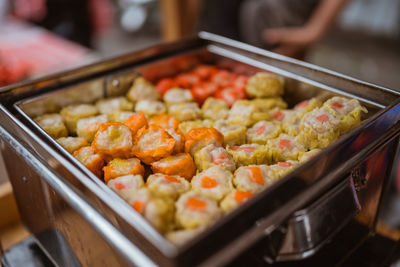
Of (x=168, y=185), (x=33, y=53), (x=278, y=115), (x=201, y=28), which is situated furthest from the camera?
(x=33, y=53)

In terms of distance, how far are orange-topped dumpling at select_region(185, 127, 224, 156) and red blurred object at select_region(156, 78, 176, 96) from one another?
50 centimetres

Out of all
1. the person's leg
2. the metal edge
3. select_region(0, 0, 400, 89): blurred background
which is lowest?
select_region(0, 0, 400, 89): blurred background

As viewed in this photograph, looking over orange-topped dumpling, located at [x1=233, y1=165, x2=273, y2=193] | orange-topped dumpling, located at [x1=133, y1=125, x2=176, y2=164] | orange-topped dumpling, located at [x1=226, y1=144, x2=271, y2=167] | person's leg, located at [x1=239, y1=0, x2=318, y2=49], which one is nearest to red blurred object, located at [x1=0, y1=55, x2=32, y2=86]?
person's leg, located at [x1=239, y1=0, x2=318, y2=49]

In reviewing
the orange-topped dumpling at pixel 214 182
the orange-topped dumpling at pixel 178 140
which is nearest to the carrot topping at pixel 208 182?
the orange-topped dumpling at pixel 214 182

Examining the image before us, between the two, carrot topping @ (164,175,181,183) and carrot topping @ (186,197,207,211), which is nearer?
carrot topping @ (186,197,207,211)

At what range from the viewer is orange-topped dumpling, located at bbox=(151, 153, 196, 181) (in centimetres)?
116

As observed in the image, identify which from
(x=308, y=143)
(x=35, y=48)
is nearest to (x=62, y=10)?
(x=35, y=48)

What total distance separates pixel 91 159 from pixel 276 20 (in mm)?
2270

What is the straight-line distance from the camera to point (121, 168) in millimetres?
1148

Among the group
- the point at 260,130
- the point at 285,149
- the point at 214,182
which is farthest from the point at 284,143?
the point at 214,182

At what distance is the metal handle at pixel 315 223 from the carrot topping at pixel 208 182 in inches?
9.6

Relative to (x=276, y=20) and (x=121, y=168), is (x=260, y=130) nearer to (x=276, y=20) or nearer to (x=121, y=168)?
(x=121, y=168)

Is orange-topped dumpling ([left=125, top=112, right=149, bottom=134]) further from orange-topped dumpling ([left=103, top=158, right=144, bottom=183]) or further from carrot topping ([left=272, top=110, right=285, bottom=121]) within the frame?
carrot topping ([left=272, top=110, right=285, bottom=121])

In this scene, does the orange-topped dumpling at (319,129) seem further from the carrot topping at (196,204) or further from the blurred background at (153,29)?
the blurred background at (153,29)
